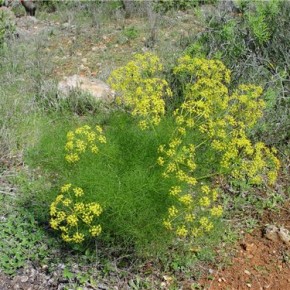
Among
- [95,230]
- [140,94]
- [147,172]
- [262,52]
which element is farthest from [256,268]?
[262,52]

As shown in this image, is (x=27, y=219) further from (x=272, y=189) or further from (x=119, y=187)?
(x=272, y=189)

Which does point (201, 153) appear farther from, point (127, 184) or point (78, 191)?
point (78, 191)

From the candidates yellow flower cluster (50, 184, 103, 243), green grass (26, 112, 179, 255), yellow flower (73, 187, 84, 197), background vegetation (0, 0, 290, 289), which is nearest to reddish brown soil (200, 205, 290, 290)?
background vegetation (0, 0, 290, 289)

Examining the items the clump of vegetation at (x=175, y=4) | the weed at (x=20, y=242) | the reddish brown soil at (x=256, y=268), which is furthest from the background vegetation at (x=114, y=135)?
the clump of vegetation at (x=175, y=4)

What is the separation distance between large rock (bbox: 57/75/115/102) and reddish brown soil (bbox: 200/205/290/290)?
2.34 meters

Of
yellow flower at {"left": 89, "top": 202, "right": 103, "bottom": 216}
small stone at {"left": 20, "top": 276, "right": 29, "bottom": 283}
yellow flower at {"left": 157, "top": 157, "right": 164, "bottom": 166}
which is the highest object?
yellow flower at {"left": 157, "top": 157, "right": 164, "bottom": 166}

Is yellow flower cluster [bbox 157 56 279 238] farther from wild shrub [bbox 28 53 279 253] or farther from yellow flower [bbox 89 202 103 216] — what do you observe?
yellow flower [bbox 89 202 103 216]

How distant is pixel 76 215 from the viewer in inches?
119

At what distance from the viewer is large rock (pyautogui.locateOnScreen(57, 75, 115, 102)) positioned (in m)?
5.24

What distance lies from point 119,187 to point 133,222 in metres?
0.24

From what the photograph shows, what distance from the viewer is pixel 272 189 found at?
13.8ft

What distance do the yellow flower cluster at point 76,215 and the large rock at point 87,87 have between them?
212 centimetres

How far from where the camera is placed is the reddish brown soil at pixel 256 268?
3377 mm

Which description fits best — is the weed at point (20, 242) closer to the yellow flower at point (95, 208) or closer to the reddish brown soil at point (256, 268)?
the yellow flower at point (95, 208)
